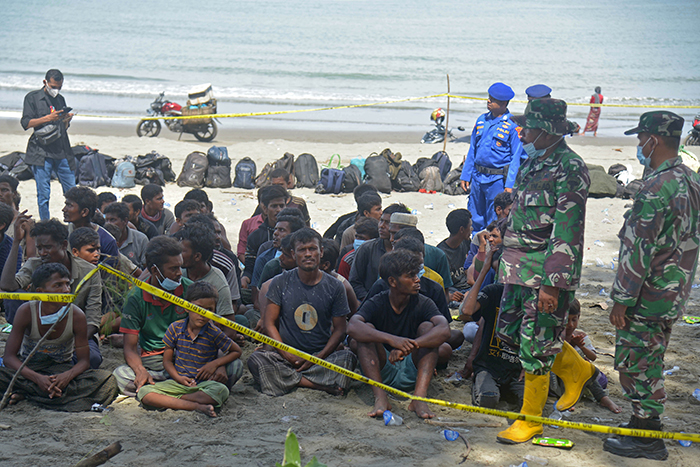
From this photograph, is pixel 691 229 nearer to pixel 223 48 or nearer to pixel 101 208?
pixel 101 208

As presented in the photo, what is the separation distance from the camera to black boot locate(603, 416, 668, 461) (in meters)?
3.55

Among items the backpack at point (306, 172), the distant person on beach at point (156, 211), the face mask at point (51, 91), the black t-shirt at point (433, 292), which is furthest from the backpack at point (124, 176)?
the black t-shirt at point (433, 292)

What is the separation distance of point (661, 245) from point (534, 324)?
81cm

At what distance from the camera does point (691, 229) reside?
3502 millimetres

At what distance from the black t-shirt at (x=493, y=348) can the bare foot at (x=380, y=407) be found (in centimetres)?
75

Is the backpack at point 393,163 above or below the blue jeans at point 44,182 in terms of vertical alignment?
above

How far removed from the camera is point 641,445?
3.57 meters

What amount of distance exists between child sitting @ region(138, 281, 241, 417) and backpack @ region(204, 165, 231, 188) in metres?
6.95

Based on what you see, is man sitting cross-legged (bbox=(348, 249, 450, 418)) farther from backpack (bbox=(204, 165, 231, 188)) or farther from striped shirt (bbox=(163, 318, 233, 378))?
backpack (bbox=(204, 165, 231, 188))

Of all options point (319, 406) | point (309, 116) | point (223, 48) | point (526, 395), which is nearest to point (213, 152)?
point (319, 406)

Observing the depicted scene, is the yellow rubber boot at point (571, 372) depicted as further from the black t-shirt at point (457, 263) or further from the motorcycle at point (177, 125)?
the motorcycle at point (177, 125)

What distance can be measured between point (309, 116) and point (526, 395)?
65.2ft

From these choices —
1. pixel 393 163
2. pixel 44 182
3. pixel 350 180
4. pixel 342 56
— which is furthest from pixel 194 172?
pixel 342 56

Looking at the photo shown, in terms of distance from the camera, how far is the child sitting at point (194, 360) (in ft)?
13.5
